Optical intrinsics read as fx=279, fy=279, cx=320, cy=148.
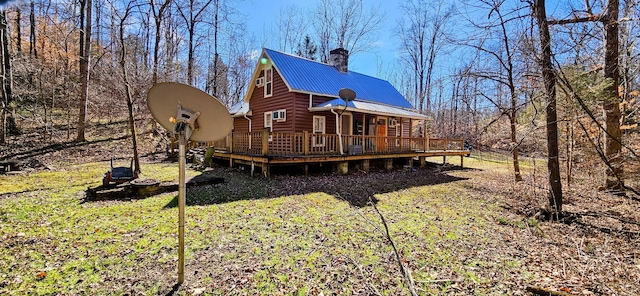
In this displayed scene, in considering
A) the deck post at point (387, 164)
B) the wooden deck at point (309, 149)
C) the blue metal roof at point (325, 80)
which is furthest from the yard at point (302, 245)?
the blue metal roof at point (325, 80)

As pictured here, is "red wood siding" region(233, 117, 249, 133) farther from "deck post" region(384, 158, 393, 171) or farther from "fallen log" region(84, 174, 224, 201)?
"fallen log" region(84, 174, 224, 201)

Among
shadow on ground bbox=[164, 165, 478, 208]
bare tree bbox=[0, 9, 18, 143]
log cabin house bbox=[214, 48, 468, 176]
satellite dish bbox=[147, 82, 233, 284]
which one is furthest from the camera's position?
bare tree bbox=[0, 9, 18, 143]

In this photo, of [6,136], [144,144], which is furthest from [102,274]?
[6,136]

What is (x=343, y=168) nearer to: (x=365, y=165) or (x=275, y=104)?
(x=365, y=165)

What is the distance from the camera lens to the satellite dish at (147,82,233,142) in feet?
11.0

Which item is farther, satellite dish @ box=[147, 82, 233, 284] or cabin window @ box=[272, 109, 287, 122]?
cabin window @ box=[272, 109, 287, 122]

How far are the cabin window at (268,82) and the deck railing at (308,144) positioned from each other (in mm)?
3524

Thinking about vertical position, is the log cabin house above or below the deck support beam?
above

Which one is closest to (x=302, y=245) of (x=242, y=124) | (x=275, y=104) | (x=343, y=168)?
(x=343, y=168)

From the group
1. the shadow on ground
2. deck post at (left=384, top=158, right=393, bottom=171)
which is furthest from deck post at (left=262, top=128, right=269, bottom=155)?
deck post at (left=384, top=158, right=393, bottom=171)

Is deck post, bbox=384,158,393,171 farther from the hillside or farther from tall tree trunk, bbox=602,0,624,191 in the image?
tall tree trunk, bbox=602,0,624,191

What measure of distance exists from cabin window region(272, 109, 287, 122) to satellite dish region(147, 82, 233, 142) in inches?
427

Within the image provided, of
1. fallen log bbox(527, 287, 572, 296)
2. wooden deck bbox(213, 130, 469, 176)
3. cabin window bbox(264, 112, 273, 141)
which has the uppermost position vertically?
cabin window bbox(264, 112, 273, 141)

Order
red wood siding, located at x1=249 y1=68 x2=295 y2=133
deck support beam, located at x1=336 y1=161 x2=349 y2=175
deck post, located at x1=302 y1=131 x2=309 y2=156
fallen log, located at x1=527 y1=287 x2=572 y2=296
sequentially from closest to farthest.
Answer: fallen log, located at x1=527 y1=287 x2=572 y2=296, deck post, located at x1=302 y1=131 x2=309 y2=156, deck support beam, located at x1=336 y1=161 x2=349 y2=175, red wood siding, located at x1=249 y1=68 x2=295 y2=133
